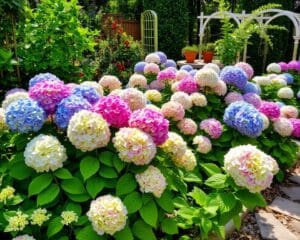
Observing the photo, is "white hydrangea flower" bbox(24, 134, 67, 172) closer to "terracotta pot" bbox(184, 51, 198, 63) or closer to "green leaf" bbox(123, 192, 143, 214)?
"green leaf" bbox(123, 192, 143, 214)

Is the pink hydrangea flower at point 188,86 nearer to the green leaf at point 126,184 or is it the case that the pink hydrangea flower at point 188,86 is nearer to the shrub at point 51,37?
the shrub at point 51,37

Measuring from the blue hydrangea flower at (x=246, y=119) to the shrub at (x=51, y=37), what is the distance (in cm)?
172

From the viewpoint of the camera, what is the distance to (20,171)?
1.71 meters

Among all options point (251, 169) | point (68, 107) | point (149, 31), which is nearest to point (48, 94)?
point (68, 107)

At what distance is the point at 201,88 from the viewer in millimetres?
3006

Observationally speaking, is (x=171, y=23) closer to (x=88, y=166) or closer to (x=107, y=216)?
(x=88, y=166)

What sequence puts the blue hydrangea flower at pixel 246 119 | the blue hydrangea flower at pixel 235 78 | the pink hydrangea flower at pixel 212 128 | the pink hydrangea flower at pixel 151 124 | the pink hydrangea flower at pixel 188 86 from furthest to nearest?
1. the blue hydrangea flower at pixel 235 78
2. the pink hydrangea flower at pixel 188 86
3. the pink hydrangea flower at pixel 212 128
4. the blue hydrangea flower at pixel 246 119
5. the pink hydrangea flower at pixel 151 124

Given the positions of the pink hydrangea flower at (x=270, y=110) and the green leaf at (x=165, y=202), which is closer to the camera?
the green leaf at (x=165, y=202)

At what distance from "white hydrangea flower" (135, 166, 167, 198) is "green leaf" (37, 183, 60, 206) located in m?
0.39

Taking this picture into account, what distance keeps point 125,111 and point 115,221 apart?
0.55 metres

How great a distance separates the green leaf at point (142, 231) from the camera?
163 centimetres

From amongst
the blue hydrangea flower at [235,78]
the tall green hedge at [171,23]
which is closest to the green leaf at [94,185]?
the blue hydrangea flower at [235,78]

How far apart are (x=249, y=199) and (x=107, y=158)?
2.54 ft

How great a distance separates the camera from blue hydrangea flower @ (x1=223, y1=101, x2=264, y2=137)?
2389 millimetres
